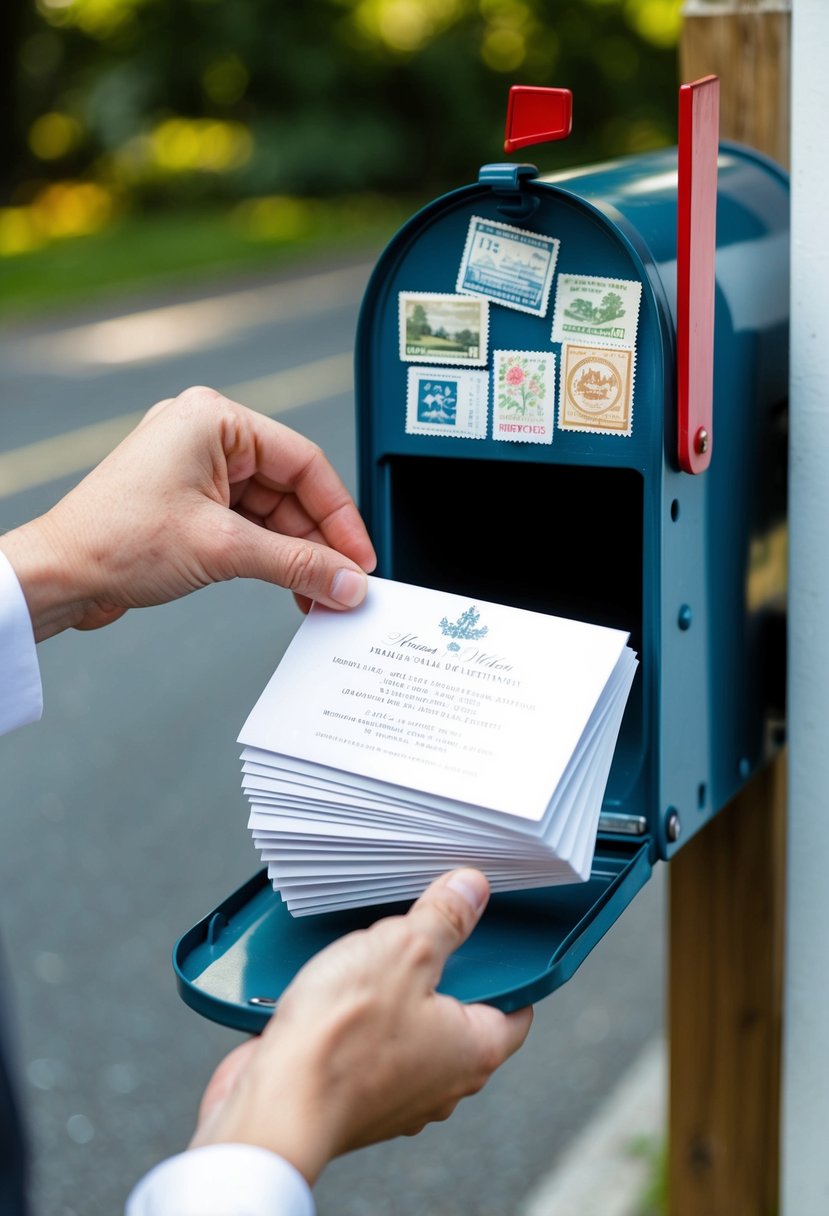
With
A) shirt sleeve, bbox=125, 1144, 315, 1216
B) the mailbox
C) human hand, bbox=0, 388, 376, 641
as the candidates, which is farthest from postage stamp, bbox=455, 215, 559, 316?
shirt sleeve, bbox=125, 1144, 315, 1216

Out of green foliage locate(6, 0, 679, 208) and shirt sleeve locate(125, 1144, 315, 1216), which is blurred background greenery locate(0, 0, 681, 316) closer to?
green foliage locate(6, 0, 679, 208)

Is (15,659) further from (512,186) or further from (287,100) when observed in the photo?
(287,100)

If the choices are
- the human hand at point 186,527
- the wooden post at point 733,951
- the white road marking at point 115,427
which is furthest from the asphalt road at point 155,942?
the human hand at point 186,527

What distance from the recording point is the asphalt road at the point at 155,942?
8.75 ft

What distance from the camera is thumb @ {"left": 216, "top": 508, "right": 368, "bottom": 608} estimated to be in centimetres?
126

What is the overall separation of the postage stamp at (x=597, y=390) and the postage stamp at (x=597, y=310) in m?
0.01

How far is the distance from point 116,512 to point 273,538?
155 millimetres

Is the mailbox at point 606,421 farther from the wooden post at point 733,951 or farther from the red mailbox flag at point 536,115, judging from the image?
the wooden post at point 733,951

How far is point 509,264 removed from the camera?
132 centimetres

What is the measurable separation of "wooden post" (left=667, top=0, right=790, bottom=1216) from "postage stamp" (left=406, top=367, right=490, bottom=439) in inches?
23.2

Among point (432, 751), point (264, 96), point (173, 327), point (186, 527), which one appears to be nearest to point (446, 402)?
point (186, 527)

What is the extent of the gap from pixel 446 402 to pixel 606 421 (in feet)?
0.55

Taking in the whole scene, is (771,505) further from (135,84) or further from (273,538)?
(135,84)

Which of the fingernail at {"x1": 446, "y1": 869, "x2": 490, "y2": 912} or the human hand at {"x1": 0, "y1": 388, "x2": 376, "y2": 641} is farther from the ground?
the human hand at {"x1": 0, "y1": 388, "x2": 376, "y2": 641}
